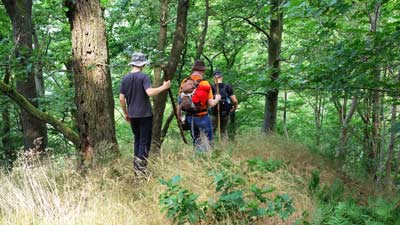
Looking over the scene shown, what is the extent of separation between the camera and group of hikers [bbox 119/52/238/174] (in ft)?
17.7

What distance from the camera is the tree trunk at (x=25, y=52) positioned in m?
6.21

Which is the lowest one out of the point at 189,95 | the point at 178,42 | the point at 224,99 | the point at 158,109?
the point at 158,109

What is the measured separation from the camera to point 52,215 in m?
3.83

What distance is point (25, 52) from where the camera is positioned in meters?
6.17

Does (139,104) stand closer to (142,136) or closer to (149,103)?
(149,103)

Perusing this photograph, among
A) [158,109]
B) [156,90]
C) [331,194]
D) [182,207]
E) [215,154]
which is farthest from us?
[158,109]

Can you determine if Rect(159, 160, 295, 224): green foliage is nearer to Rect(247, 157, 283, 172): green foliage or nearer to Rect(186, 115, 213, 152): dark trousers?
Rect(247, 157, 283, 172): green foliage

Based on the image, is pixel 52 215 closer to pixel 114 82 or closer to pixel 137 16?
pixel 114 82

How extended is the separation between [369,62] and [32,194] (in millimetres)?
4544

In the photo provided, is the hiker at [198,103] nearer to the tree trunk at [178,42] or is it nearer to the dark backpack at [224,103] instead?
the tree trunk at [178,42]

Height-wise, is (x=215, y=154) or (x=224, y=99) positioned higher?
(x=224, y=99)

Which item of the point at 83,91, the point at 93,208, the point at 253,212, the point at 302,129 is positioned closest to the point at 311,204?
the point at 253,212

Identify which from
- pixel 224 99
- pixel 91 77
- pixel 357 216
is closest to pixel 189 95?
pixel 91 77

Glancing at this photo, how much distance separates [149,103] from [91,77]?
99 cm
